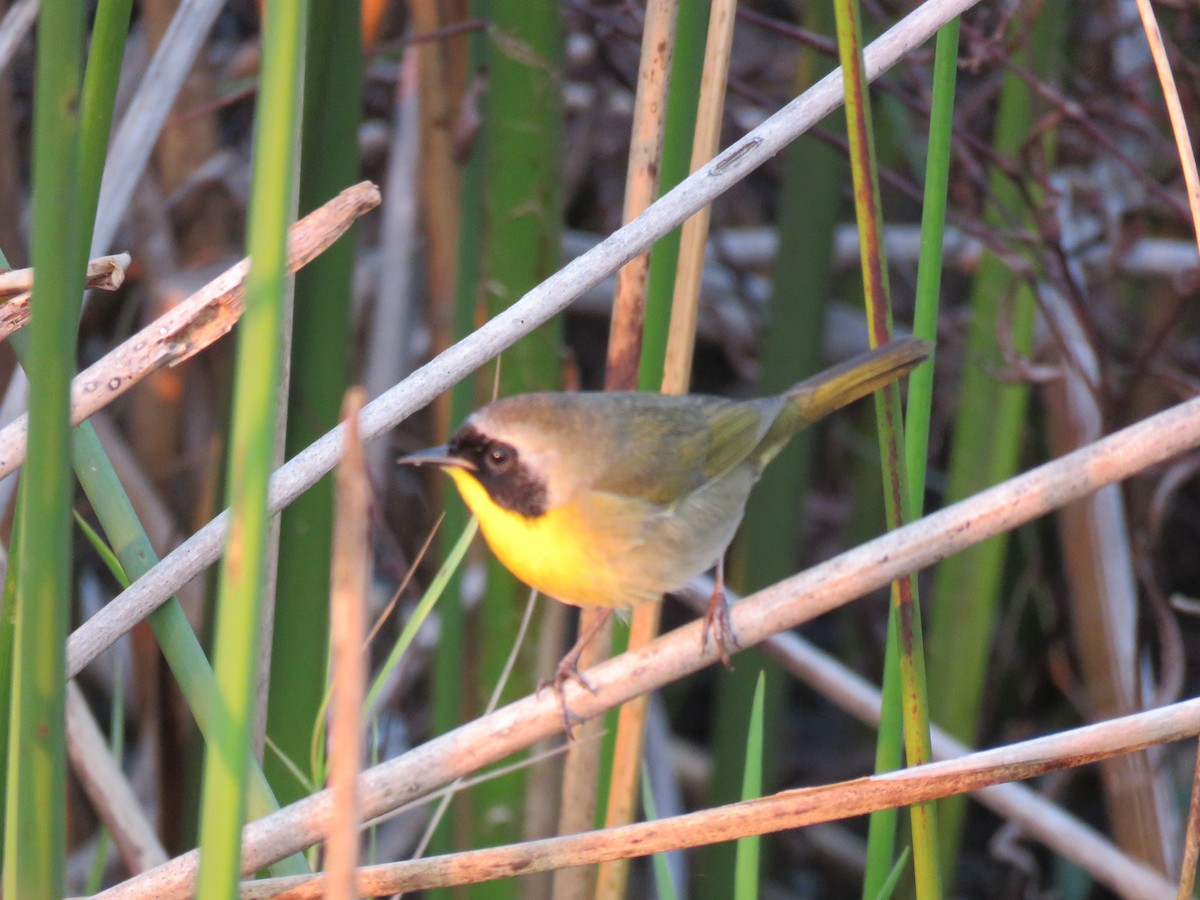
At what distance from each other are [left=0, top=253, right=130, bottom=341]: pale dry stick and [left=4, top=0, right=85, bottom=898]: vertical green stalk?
50 cm

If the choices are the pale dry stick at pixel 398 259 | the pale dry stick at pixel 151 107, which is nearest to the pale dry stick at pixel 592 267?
the pale dry stick at pixel 151 107

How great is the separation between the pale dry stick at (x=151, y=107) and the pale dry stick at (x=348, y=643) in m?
1.40

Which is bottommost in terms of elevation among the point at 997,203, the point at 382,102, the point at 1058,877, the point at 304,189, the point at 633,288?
the point at 1058,877

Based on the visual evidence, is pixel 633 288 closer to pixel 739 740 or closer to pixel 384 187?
pixel 739 740

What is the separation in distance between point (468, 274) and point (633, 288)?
1.45 ft

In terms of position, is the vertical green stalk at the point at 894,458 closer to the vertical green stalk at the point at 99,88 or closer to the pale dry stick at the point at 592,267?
the pale dry stick at the point at 592,267

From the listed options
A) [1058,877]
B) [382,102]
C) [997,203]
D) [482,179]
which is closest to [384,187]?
[382,102]

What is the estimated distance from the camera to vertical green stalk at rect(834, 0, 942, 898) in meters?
1.30

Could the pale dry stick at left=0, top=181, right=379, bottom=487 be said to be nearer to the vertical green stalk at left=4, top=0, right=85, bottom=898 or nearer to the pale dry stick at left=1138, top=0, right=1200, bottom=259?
the vertical green stalk at left=4, top=0, right=85, bottom=898

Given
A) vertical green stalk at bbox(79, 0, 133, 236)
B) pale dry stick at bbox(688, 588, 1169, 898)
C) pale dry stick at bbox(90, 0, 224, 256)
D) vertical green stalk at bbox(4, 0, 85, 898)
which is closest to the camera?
vertical green stalk at bbox(4, 0, 85, 898)

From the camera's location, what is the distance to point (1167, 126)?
3168 mm

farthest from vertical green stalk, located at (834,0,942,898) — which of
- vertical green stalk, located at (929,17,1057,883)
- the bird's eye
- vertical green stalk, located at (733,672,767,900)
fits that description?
vertical green stalk, located at (929,17,1057,883)

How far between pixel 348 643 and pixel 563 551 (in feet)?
3.64

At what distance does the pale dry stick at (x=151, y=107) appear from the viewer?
82.4 inches
